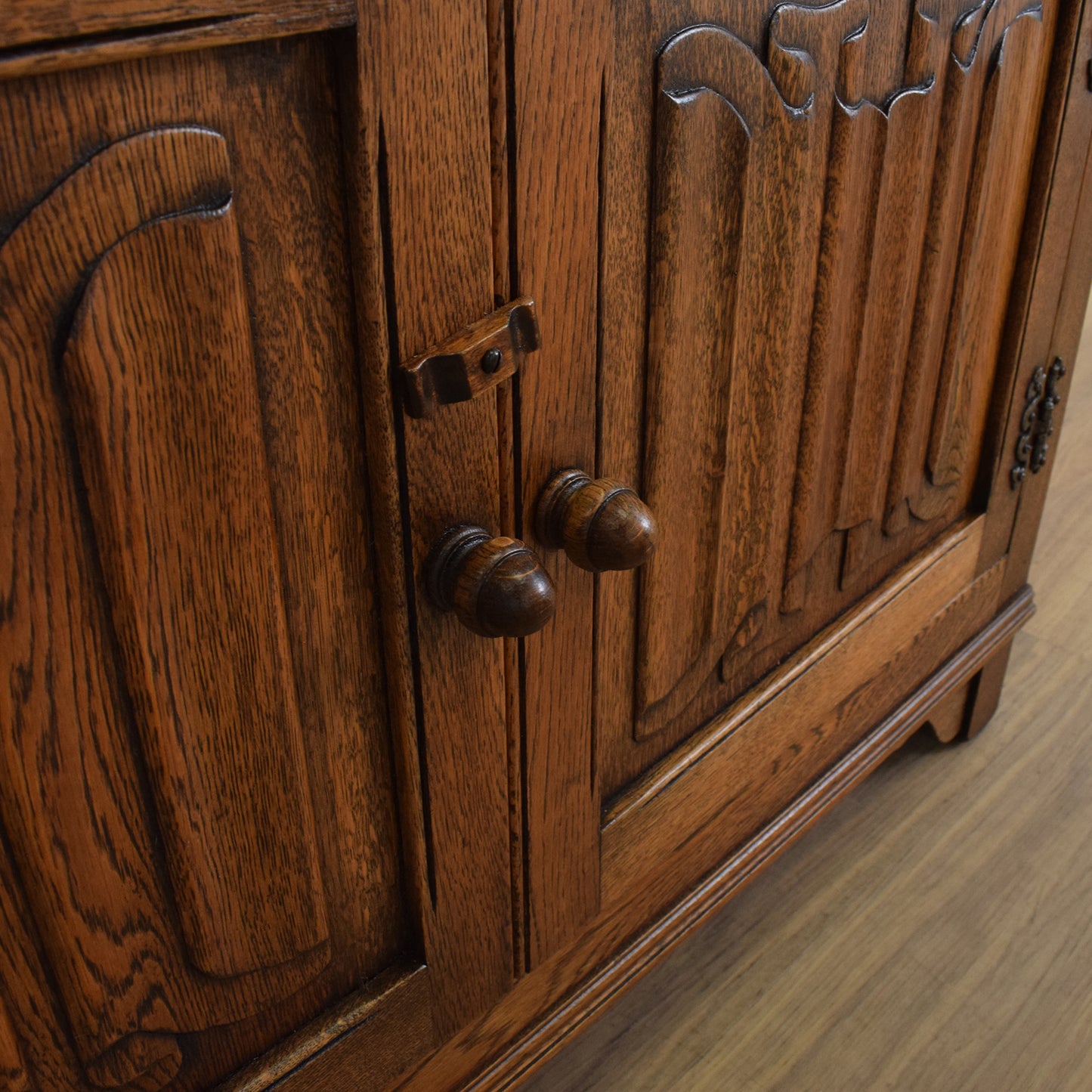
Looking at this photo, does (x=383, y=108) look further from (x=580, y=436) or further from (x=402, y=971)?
(x=402, y=971)

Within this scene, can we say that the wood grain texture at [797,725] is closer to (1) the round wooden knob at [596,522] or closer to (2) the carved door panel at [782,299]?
(2) the carved door panel at [782,299]

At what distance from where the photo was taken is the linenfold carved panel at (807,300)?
57 cm

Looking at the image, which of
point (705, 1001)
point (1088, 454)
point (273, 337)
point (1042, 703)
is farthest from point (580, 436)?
point (1088, 454)

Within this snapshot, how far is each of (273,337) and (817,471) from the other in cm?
44

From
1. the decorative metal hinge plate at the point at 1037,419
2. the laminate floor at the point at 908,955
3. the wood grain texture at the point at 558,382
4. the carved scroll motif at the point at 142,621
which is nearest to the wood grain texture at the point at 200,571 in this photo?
the carved scroll motif at the point at 142,621

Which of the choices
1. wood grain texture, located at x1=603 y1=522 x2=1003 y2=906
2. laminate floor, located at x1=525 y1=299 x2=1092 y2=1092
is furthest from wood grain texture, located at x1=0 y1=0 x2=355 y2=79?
laminate floor, located at x1=525 y1=299 x2=1092 y2=1092

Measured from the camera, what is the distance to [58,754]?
41 cm

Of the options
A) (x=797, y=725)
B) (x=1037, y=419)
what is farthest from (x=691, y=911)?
(x=1037, y=419)

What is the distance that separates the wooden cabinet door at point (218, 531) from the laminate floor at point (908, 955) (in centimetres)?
40

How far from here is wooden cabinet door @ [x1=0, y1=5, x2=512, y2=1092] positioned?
36 cm

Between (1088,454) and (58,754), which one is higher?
(58,754)

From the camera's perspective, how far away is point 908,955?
3.10ft

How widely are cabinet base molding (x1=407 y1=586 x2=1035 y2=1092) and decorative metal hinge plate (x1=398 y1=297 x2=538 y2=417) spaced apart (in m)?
0.39

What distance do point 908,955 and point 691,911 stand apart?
9.1 inches
